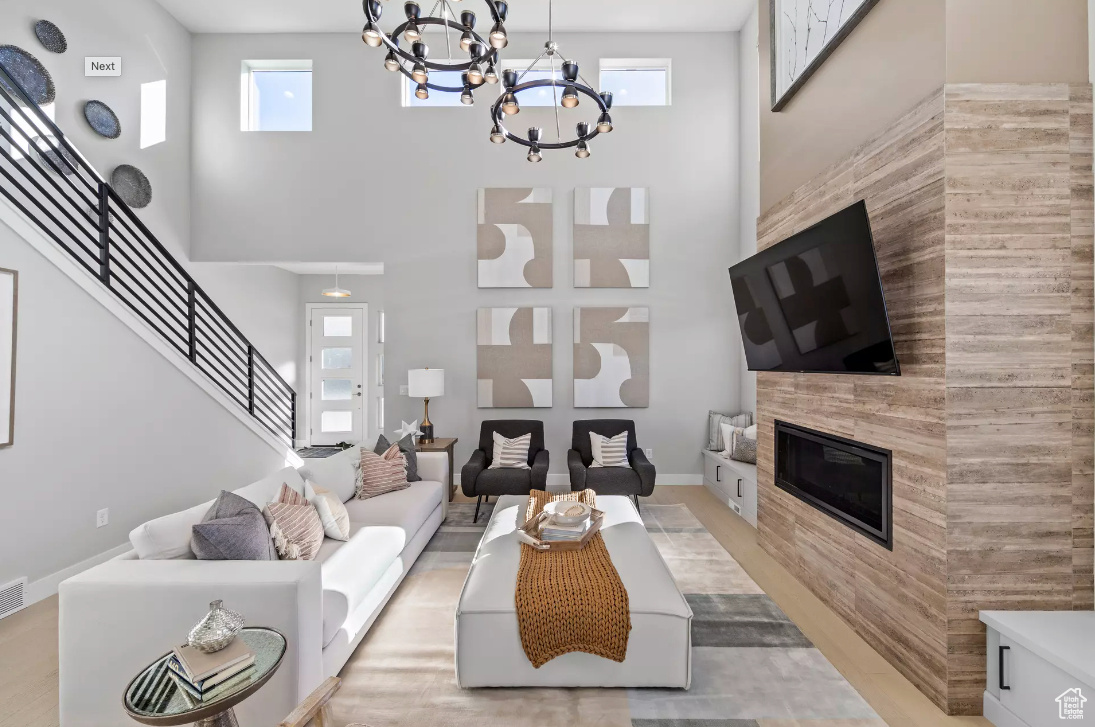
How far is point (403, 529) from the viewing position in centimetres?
293

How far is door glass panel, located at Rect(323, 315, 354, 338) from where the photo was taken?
24.3 ft

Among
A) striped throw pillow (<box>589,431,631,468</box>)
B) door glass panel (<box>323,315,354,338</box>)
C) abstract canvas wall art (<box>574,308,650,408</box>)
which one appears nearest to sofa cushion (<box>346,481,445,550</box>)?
striped throw pillow (<box>589,431,631,468</box>)

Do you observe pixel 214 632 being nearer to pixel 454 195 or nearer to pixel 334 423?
pixel 454 195

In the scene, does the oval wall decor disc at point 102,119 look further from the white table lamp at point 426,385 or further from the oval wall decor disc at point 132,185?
the white table lamp at point 426,385

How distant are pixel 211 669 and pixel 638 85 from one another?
5.65 m

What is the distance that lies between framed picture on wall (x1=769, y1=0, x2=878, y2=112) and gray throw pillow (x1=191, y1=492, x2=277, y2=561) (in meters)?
3.56

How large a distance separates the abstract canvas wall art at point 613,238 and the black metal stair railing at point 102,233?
3.52 metres

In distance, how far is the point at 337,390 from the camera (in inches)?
291

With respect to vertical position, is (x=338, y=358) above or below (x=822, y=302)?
below

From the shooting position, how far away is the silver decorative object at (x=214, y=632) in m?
1.32

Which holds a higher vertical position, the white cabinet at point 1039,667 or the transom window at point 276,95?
the transom window at point 276,95

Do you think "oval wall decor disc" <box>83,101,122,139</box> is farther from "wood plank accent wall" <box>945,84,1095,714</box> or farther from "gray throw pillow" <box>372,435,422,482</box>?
"wood plank accent wall" <box>945,84,1095,714</box>

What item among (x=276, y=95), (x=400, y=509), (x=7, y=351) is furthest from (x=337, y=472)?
(x=276, y=95)
